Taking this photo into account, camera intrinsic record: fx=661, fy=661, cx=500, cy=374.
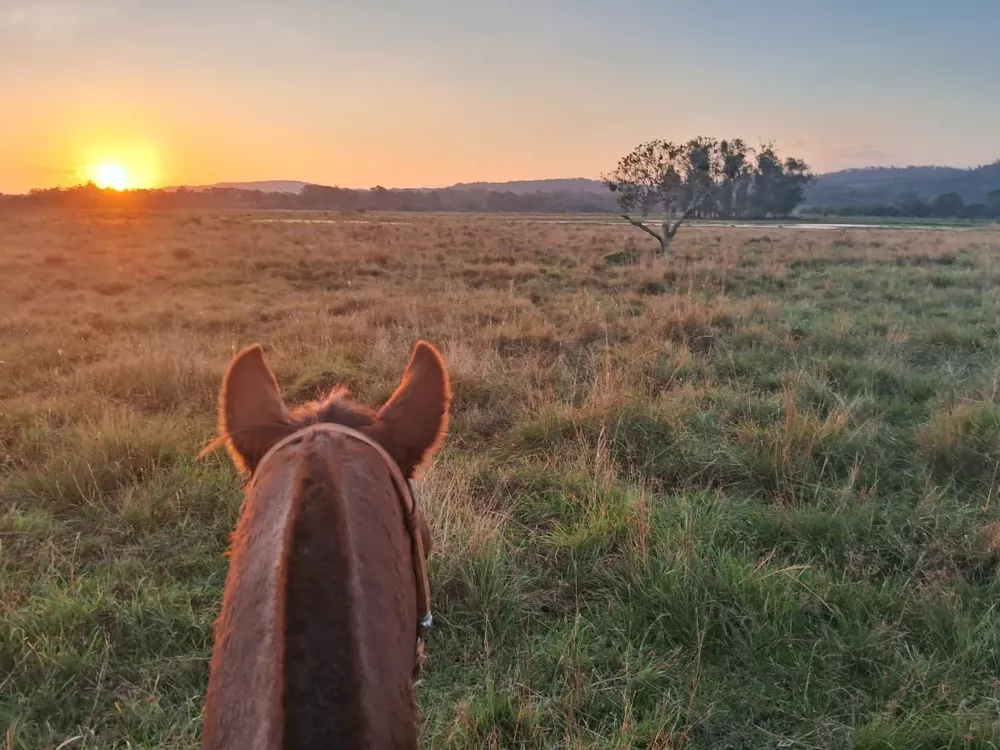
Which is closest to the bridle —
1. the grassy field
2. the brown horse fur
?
the brown horse fur

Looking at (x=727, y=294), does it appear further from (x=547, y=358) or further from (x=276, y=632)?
(x=276, y=632)

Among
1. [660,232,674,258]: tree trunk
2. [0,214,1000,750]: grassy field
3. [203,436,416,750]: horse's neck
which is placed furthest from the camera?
[660,232,674,258]: tree trunk

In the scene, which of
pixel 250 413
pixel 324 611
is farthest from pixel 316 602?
pixel 250 413

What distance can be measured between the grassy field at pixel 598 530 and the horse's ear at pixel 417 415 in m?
1.59

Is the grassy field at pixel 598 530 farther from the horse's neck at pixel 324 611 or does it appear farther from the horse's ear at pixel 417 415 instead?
the horse's neck at pixel 324 611

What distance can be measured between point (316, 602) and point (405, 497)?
0.33m

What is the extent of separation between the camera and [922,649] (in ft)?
9.37

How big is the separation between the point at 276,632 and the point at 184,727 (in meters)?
2.14

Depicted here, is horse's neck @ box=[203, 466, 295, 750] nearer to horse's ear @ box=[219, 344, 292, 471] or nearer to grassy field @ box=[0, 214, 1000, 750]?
horse's ear @ box=[219, 344, 292, 471]

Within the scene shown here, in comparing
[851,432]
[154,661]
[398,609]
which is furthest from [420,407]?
[851,432]

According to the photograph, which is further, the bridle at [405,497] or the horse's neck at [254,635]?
the bridle at [405,497]

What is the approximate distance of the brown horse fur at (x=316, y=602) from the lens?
730 millimetres

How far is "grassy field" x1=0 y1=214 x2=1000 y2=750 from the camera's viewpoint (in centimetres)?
257

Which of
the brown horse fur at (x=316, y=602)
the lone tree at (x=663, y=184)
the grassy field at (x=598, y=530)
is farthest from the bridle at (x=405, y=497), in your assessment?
the lone tree at (x=663, y=184)
